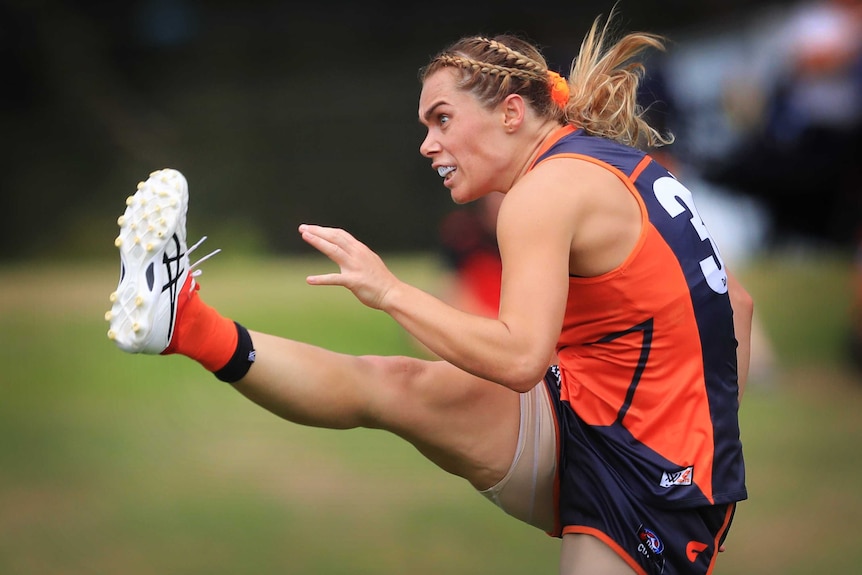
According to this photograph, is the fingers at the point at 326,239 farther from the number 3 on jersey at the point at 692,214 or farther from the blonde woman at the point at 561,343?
the number 3 on jersey at the point at 692,214

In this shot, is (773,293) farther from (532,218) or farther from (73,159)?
(73,159)

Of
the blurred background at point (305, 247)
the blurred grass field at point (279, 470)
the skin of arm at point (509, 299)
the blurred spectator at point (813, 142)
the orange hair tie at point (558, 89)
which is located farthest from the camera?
the blurred spectator at point (813, 142)

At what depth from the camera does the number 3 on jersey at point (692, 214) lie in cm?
207

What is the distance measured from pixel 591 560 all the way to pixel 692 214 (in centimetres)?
71

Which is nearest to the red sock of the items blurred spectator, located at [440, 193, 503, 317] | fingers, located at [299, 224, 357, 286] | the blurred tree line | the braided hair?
fingers, located at [299, 224, 357, 286]

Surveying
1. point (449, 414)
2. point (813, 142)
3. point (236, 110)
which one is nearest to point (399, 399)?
point (449, 414)

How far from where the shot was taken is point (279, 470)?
4344 mm

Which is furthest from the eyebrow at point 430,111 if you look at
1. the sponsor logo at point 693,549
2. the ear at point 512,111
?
the sponsor logo at point 693,549

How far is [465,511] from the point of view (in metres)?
3.89

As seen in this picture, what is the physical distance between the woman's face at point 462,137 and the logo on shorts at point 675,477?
664 millimetres

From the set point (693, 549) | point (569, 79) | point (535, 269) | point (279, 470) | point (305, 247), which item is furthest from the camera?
point (305, 247)

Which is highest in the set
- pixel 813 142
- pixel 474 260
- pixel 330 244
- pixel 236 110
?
pixel 236 110

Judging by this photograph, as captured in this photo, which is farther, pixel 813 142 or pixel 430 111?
pixel 813 142

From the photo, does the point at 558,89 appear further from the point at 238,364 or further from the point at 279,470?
the point at 279,470
